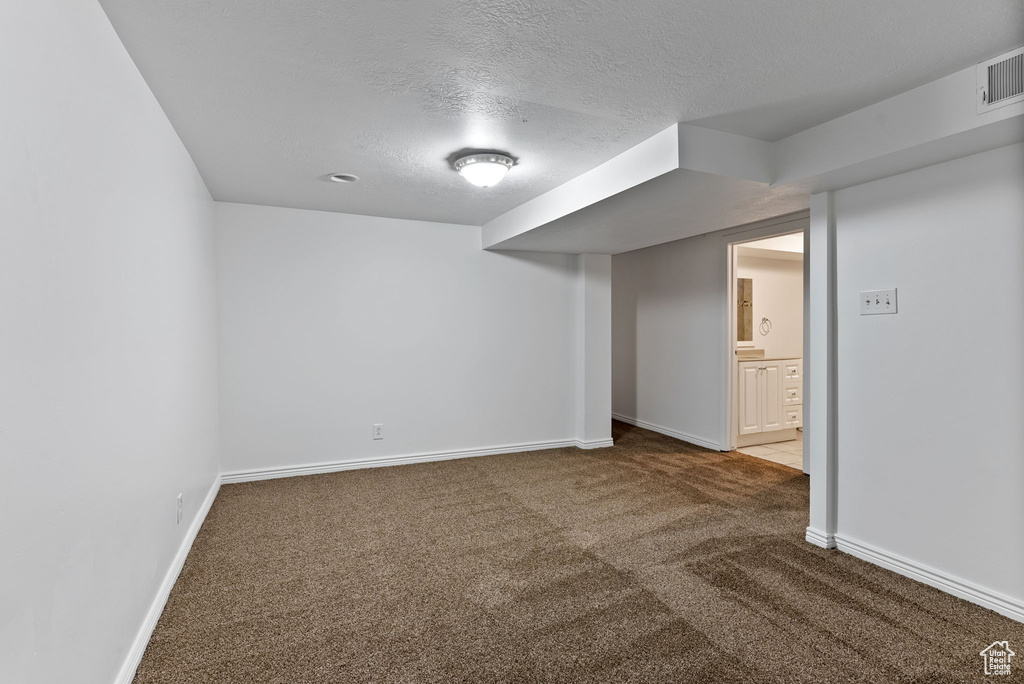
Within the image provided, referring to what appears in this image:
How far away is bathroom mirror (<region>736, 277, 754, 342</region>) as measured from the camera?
5.93 meters

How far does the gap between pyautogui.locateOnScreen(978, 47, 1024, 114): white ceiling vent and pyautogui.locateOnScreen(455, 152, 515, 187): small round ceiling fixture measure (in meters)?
2.08

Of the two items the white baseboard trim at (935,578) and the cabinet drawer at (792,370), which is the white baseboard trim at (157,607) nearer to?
the white baseboard trim at (935,578)

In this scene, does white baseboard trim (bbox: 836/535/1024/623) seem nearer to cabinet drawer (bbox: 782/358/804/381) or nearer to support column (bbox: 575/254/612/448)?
support column (bbox: 575/254/612/448)

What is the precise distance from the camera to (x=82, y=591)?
1.44m

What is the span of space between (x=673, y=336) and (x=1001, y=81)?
3904 mm

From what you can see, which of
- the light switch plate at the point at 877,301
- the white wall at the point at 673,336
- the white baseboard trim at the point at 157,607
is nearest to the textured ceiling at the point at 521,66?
the light switch plate at the point at 877,301

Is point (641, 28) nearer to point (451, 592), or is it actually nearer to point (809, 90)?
point (809, 90)

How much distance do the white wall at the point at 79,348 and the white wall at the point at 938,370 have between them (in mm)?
3344

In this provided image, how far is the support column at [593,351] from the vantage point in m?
5.30

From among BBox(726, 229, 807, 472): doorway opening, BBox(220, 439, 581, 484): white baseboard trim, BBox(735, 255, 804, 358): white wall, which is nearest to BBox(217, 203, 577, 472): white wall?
BBox(220, 439, 581, 484): white baseboard trim

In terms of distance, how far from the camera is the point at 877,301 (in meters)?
2.70

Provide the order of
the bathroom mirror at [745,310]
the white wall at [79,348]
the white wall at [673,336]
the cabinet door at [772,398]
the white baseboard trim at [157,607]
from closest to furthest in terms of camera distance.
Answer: the white wall at [79,348] → the white baseboard trim at [157,607] → the white wall at [673,336] → the cabinet door at [772,398] → the bathroom mirror at [745,310]

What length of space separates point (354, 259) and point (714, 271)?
3.46 meters

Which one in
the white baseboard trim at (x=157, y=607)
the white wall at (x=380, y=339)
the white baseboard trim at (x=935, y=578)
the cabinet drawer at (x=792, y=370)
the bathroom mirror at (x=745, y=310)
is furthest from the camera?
the bathroom mirror at (x=745, y=310)
